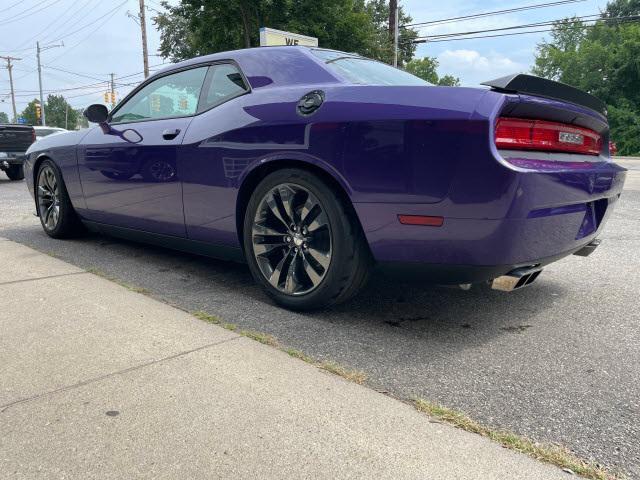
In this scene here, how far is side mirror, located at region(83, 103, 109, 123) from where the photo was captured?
4.40 metres

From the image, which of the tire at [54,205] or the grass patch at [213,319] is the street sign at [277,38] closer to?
the tire at [54,205]

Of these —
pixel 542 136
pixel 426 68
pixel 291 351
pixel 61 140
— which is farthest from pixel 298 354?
pixel 426 68

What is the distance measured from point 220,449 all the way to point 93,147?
3.35 metres

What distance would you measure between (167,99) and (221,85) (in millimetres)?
671

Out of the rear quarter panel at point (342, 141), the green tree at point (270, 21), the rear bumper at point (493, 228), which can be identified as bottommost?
the rear bumper at point (493, 228)

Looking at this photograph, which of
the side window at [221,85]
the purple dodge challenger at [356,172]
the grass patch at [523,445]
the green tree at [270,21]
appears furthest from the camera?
the green tree at [270,21]

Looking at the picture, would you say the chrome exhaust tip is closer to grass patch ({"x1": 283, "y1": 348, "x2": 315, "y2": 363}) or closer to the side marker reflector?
the side marker reflector

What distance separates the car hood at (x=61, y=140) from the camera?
15.4ft

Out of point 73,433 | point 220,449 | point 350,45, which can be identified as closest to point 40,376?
point 73,433

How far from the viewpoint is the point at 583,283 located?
378 cm

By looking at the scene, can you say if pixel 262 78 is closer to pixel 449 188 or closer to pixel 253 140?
pixel 253 140

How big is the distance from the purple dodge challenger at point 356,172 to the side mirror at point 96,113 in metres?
0.54

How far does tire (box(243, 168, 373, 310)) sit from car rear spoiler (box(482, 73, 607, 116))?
3.13 feet

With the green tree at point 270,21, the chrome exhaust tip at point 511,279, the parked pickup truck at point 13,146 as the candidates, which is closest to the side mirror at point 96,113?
the chrome exhaust tip at point 511,279
